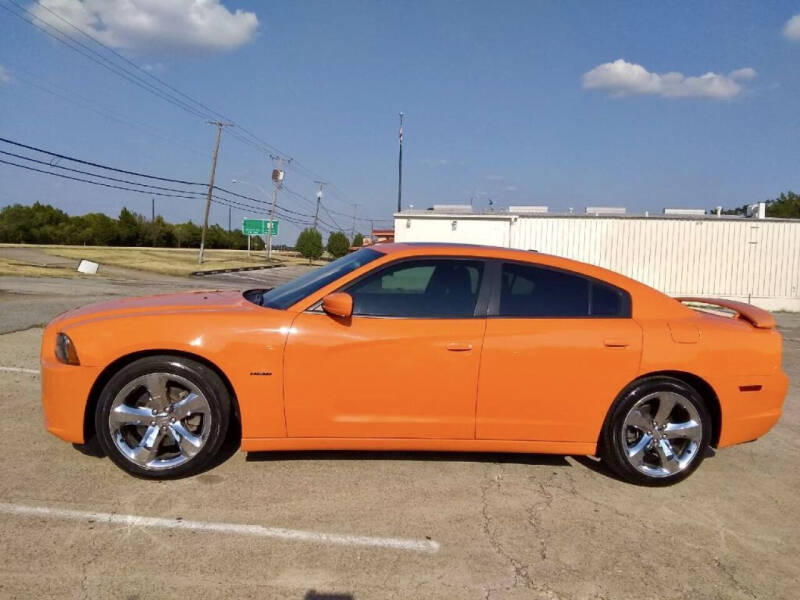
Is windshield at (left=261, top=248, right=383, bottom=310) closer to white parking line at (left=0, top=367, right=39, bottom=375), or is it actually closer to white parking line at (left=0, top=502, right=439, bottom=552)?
white parking line at (left=0, top=502, right=439, bottom=552)

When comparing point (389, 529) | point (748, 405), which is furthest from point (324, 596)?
point (748, 405)

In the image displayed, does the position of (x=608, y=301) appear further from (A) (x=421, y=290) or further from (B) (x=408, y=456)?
A: (B) (x=408, y=456)

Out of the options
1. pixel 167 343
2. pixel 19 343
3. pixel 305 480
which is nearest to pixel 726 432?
pixel 305 480

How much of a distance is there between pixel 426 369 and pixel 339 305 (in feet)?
2.16

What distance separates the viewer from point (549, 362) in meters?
3.30

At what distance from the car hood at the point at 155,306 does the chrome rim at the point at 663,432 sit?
265 cm

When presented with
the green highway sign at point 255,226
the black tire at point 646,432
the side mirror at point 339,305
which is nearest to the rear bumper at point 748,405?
the black tire at point 646,432

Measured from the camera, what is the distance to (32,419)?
417 centimetres

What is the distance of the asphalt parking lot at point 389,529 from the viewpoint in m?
2.39

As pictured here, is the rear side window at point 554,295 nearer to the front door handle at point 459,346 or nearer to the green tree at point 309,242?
the front door handle at point 459,346

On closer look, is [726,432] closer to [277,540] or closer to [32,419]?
[277,540]

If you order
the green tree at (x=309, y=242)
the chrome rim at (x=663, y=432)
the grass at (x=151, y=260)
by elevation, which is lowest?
the chrome rim at (x=663, y=432)

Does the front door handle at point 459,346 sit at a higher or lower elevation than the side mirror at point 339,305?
lower

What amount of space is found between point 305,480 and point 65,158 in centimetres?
3781
